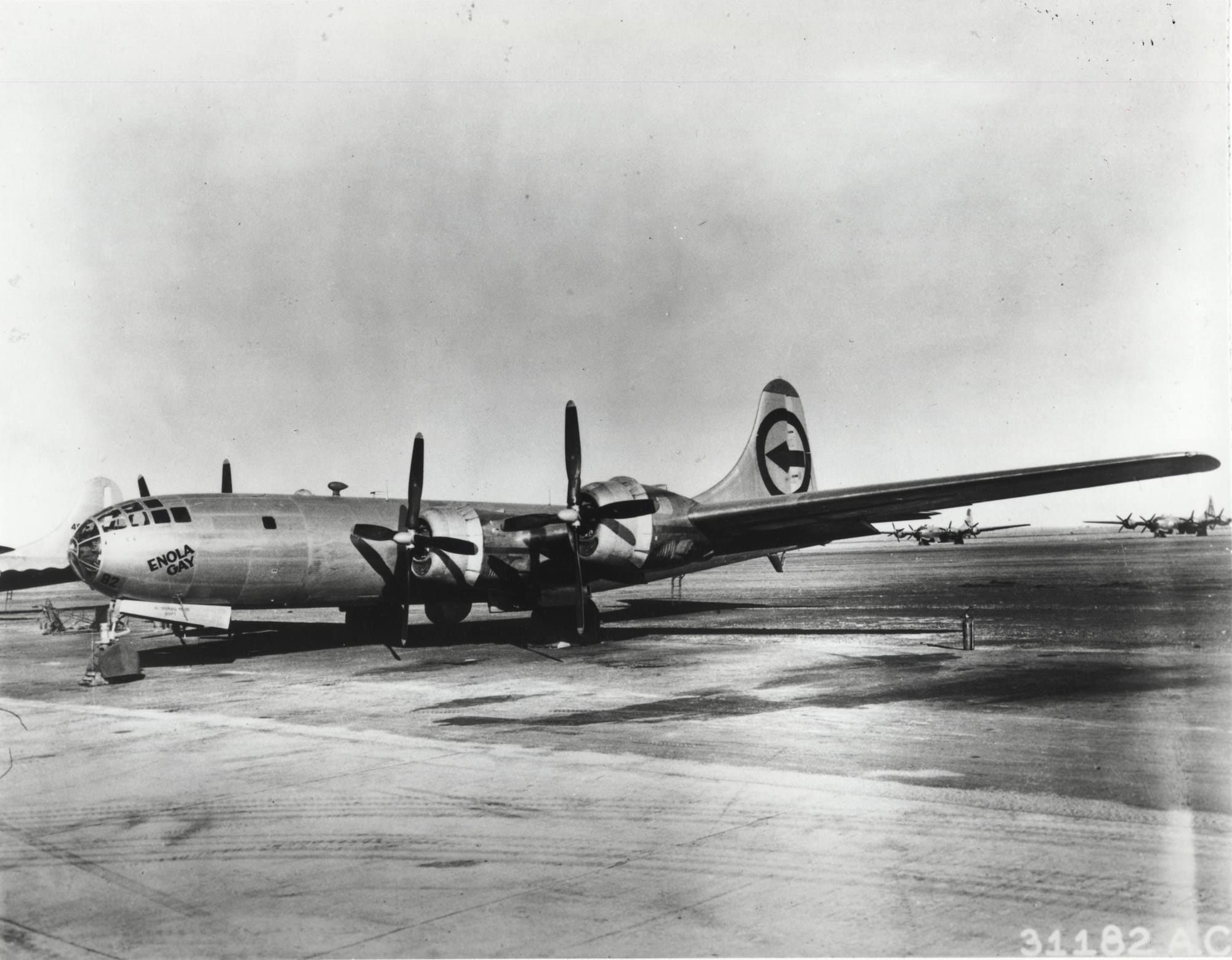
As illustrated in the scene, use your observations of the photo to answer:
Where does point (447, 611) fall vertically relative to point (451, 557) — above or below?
below

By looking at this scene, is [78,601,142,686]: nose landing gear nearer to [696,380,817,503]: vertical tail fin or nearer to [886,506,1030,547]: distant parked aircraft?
[696,380,817,503]: vertical tail fin

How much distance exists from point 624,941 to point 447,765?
4.76m

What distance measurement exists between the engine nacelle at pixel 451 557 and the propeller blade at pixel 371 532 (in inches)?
28.8

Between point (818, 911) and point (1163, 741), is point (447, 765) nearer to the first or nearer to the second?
point (818, 911)

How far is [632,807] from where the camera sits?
8.13 m

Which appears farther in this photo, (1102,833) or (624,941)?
(1102,833)

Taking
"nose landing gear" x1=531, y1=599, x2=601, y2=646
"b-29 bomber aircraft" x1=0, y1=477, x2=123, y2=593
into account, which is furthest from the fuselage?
"b-29 bomber aircraft" x1=0, y1=477, x2=123, y2=593

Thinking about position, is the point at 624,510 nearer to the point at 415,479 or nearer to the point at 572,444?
the point at 572,444

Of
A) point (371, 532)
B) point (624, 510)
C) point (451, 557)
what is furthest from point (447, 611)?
point (624, 510)

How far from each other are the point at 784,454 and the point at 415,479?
38.8 feet

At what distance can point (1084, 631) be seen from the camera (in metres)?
21.5

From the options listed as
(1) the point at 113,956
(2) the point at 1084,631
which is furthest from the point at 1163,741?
(2) the point at 1084,631

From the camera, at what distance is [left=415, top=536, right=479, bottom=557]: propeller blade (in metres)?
20.0

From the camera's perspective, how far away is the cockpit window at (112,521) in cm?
1773
